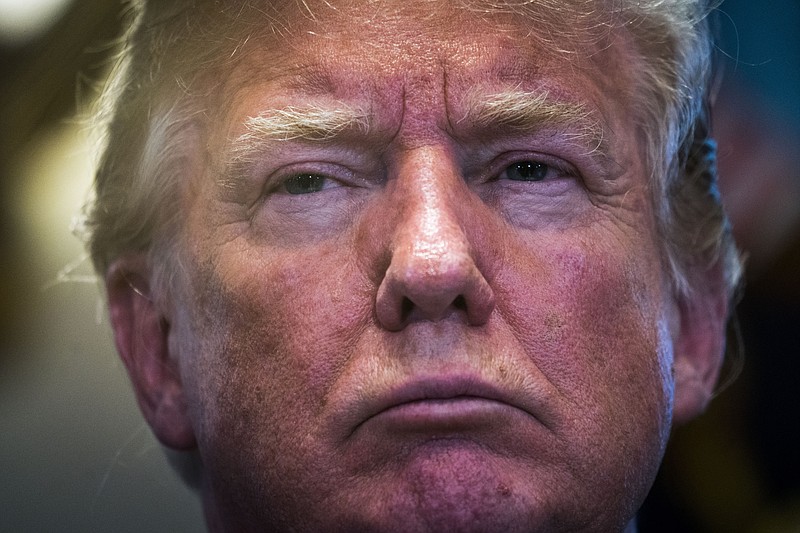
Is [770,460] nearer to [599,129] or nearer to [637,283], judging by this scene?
[637,283]

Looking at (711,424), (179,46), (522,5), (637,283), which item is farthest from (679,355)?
(179,46)

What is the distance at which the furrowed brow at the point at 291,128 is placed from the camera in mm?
1359

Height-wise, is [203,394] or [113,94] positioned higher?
[113,94]

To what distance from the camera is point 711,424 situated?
199 centimetres

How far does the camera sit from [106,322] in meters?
1.99

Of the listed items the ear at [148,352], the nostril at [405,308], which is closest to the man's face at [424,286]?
the nostril at [405,308]

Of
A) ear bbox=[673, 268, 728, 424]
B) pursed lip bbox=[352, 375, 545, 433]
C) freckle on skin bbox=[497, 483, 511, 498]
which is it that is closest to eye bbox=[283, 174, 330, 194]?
pursed lip bbox=[352, 375, 545, 433]

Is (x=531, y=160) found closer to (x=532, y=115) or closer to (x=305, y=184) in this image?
(x=532, y=115)

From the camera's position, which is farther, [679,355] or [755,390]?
[755,390]

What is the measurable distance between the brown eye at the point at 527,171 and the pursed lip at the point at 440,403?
1.26 ft

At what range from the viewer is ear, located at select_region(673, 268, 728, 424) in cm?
164

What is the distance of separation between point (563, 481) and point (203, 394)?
1.98 ft

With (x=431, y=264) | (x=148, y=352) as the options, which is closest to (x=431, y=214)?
(x=431, y=264)

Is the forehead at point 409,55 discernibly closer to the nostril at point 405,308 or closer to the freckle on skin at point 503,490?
the nostril at point 405,308
